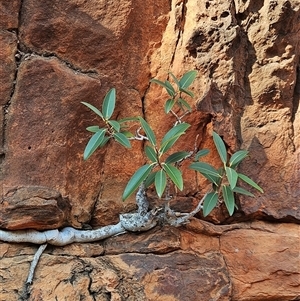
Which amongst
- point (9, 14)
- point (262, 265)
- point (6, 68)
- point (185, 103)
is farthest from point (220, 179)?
point (9, 14)

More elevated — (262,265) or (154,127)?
(154,127)

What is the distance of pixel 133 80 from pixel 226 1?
52cm

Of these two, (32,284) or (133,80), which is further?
(133,80)

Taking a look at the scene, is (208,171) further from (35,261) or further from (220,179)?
(35,261)

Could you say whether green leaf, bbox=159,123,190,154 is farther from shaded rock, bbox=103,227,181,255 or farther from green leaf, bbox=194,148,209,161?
shaded rock, bbox=103,227,181,255

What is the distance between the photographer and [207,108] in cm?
186


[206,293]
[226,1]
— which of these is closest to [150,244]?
[206,293]

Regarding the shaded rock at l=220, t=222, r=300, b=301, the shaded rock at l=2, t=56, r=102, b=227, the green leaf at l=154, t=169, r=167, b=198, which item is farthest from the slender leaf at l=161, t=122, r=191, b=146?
the shaded rock at l=220, t=222, r=300, b=301

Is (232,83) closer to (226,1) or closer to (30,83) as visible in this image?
(226,1)

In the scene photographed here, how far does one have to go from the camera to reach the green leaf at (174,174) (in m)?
1.46

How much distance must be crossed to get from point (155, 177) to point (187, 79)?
1.51ft

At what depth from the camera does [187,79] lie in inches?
68.6

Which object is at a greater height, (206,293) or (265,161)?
(265,161)

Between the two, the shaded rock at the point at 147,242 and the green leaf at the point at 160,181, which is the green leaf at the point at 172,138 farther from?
the shaded rock at the point at 147,242
